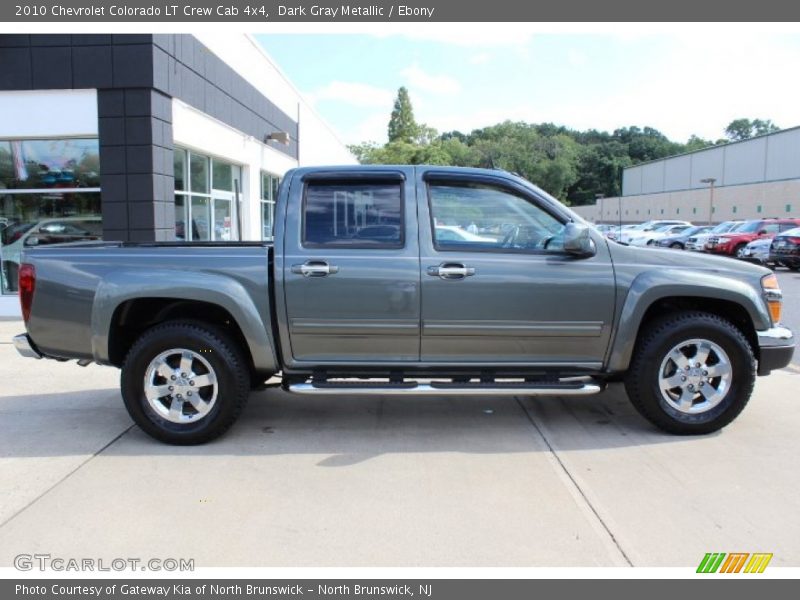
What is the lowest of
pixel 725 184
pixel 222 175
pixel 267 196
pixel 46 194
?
pixel 46 194

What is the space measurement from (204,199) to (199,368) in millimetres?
9473

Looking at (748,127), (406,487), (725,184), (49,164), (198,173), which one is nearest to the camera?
(406,487)

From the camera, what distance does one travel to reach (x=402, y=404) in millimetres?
5770

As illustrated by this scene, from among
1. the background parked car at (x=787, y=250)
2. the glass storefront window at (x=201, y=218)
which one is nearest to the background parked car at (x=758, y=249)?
the background parked car at (x=787, y=250)

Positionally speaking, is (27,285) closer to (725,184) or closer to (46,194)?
(46,194)

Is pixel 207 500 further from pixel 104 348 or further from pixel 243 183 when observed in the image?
pixel 243 183

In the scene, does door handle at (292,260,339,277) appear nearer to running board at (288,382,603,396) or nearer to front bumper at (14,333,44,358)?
running board at (288,382,603,396)

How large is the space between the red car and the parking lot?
68.3 feet

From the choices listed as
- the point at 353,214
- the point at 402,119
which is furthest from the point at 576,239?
the point at 402,119

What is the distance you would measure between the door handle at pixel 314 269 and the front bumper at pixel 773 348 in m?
3.16

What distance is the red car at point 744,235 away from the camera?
24.2 metres

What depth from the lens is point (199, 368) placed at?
4668mm

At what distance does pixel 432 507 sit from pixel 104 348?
8.62 ft

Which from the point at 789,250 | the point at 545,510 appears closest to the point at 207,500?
the point at 545,510
